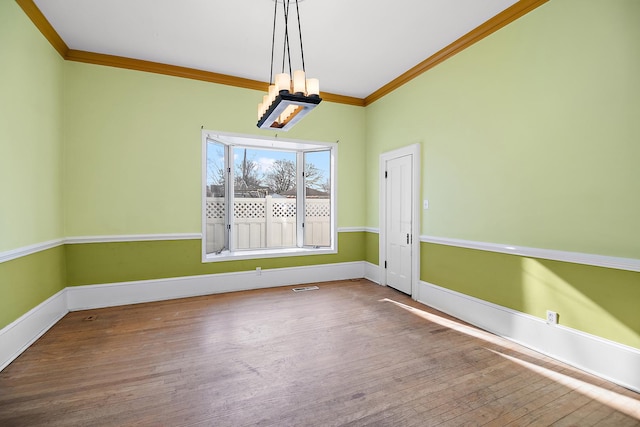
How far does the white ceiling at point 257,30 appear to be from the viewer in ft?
9.09

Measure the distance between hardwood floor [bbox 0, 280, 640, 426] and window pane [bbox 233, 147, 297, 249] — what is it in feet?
5.83

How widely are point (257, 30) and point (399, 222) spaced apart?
300cm

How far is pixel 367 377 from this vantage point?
223 centimetres

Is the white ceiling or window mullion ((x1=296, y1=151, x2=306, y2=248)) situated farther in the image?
window mullion ((x1=296, y1=151, x2=306, y2=248))

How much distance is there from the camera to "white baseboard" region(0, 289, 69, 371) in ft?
7.88

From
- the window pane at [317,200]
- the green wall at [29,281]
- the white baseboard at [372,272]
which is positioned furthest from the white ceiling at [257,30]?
the white baseboard at [372,272]

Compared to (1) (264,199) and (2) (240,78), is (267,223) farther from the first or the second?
(2) (240,78)

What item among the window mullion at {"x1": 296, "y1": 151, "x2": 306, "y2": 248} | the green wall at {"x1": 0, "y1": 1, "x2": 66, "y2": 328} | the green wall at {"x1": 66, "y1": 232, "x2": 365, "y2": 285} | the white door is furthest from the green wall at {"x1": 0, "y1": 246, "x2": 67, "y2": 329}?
the white door

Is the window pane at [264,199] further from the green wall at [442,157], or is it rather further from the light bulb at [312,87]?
the light bulb at [312,87]

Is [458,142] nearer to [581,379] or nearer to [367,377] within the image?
[581,379]

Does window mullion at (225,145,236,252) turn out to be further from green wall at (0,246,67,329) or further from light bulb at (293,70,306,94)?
light bulb at (293,70,306,94)

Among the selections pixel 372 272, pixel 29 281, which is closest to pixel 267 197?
pixel 372 272

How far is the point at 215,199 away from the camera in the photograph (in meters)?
4.55

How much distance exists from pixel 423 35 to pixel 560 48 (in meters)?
1.29
